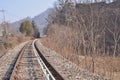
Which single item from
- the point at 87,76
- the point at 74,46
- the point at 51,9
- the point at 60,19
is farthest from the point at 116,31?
the point at 51,9

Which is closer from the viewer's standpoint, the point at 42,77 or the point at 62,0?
the point at 42,77

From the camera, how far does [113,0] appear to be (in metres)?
67.5

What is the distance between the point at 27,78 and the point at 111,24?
41.6 meters

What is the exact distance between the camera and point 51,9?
351ft

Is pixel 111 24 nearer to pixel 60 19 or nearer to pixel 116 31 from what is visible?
pixel 116 31

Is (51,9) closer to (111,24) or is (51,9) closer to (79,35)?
(111,24)

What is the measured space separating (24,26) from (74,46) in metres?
116

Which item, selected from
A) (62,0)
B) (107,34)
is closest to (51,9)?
(62,0)

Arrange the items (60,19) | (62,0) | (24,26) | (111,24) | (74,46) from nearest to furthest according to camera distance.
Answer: (74,46), (111,24), (60,19), (62,0), (24,26)

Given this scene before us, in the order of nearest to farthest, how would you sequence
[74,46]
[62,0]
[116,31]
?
[74,46] → [116,31] → [62,0]

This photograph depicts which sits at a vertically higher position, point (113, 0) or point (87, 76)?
point (113, 0)

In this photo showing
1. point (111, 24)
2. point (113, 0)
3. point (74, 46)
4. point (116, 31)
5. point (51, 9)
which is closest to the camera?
point (74, 46)

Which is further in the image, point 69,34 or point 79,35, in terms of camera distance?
→ point 69,34

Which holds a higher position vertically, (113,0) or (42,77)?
(113,0)
